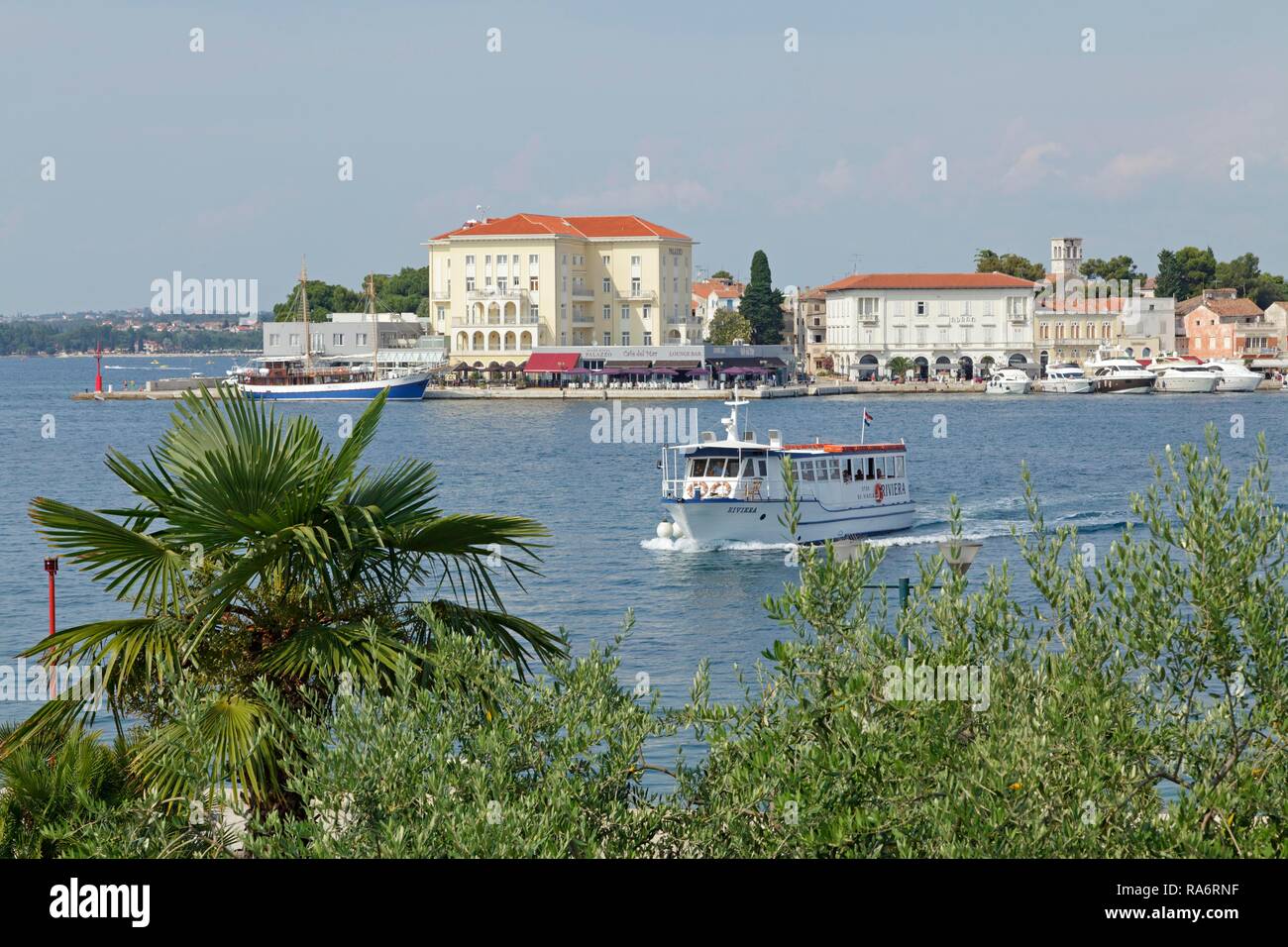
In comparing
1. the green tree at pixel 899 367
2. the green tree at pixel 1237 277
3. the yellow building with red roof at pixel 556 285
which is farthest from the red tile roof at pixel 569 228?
the green tree at pixel 1237 277

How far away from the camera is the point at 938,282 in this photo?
129875mm

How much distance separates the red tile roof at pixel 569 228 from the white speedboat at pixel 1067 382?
29.7 meters

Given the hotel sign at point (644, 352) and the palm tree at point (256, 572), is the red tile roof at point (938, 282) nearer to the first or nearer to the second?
the hotel sign at point (644, 352)

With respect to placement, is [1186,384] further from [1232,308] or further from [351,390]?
[351,390]

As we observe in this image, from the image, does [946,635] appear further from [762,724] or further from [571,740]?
[571,740]

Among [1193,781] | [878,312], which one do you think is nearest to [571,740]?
[1193,781]

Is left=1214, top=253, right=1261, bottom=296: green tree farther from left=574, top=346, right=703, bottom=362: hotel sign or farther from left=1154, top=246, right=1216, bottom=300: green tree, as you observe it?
left=574, top=346, right=703, bottom=362: hotel sign

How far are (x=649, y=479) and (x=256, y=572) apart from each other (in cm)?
4914

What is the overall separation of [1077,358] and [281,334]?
66.3 m

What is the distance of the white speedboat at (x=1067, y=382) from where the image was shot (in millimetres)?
120312

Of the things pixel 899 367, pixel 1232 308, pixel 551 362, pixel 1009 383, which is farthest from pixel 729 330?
pixel 1232 308

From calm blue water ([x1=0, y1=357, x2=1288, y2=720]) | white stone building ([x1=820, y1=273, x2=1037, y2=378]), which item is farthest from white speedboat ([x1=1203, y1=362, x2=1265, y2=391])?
white stone building ([x1=820, y1=273, x2=1037, y2=378])

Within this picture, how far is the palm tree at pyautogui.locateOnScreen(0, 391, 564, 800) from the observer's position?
7402 millimetres

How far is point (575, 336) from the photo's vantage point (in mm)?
123562
